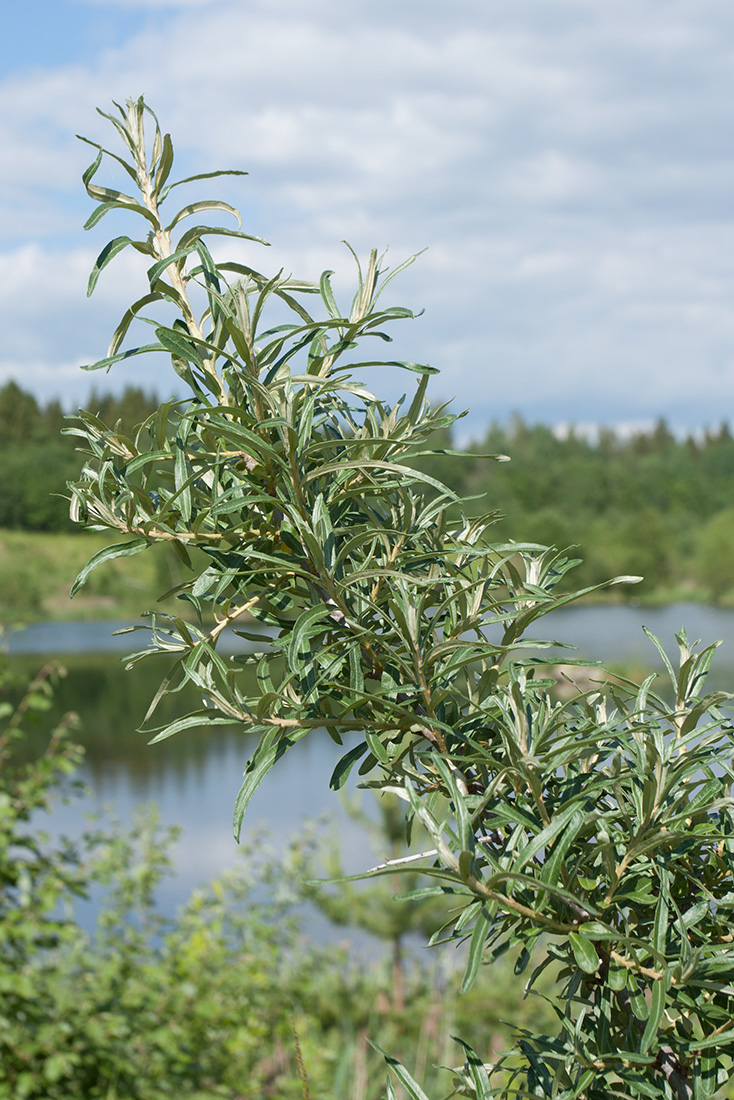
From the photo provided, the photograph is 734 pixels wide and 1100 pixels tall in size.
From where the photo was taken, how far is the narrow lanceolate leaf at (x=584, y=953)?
1.57ft

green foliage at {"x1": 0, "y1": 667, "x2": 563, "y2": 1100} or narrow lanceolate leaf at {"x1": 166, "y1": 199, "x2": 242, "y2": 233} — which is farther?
green foliage at {"x1": 0, "y1": 667, "x2": 563, "y2": 1100}

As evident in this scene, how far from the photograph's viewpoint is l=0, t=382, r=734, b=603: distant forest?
25.8m

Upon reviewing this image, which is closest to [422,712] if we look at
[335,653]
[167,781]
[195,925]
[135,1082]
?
[335,653]

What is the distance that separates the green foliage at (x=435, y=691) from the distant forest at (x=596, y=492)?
2143cm

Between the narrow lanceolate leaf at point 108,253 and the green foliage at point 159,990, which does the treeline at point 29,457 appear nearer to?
the green foliage at point 159,990

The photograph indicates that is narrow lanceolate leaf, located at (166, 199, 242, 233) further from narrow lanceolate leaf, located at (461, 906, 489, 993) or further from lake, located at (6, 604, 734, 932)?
lake, located at (6, 604, 734, 932)

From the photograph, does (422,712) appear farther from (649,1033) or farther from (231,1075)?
(231,1075)

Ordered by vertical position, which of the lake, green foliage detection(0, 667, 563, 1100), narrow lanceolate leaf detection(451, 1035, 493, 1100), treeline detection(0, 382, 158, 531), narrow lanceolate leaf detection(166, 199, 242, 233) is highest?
treeline detection(0, 382, 158, 531)

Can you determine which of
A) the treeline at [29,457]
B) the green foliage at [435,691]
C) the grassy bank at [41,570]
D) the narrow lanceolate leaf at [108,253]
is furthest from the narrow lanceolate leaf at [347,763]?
the grassy bank at [41,570]

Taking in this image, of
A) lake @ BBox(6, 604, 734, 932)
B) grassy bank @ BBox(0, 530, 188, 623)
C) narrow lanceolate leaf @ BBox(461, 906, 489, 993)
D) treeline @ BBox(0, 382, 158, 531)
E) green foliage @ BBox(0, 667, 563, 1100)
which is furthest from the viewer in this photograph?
grassy bank @ BBox(0, 530, 188, 623)

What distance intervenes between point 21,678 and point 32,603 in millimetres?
25152

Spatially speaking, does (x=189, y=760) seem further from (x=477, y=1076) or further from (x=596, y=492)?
(x=596, y=492)

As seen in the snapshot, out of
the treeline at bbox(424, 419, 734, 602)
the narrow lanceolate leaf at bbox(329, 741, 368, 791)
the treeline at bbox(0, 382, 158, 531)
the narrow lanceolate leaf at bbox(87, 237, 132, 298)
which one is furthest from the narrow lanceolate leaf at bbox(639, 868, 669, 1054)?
the treeline at bbox(424, 419, 734, 602)

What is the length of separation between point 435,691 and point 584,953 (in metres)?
0.17
